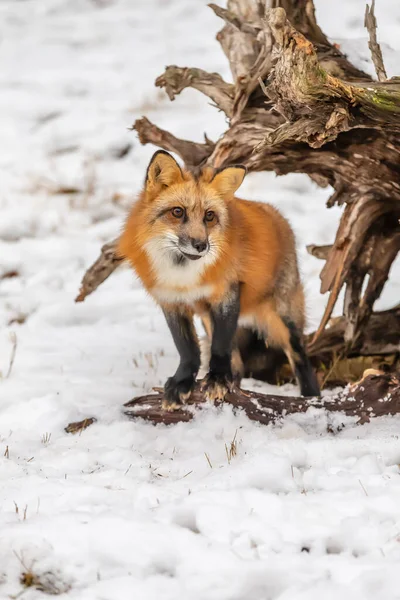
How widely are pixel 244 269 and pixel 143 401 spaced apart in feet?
4.01

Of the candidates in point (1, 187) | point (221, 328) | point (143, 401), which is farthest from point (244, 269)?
point (1, 187)

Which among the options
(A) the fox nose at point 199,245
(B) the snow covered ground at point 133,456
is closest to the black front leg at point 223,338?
(B) the snow covered ground at point 133,456

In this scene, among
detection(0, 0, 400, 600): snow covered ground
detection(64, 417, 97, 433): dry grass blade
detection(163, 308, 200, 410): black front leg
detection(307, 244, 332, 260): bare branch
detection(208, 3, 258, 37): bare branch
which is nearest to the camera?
detection(0, 0, 400, 600): snow covered ground

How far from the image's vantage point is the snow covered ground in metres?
2.97

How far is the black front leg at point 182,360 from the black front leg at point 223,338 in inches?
5.6

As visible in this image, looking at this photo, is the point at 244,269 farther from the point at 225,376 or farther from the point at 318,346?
the point at 318,346

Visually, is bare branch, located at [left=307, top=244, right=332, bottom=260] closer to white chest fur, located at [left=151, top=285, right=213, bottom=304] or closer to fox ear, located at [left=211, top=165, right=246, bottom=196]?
fox ear, located at [left=211, top=165, right=246, bottom=196]

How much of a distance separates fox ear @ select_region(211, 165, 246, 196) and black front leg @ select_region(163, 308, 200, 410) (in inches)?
37.2

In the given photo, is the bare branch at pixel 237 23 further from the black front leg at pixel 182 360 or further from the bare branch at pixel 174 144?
the black front leg at pixel 182 360

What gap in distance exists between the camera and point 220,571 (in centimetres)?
293

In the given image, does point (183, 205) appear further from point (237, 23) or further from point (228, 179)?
point (237, 23)

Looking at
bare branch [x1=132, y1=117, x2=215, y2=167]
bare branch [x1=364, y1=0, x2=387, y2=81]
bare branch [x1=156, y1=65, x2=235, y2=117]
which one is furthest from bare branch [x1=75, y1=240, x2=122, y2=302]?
bare branch [x1=364, y1=0, x2=387, y2=81]

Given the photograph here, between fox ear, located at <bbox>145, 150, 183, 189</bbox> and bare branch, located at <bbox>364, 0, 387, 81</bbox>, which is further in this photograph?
bare branch, located at <bbox>364, 0, 387, 81</bbox>

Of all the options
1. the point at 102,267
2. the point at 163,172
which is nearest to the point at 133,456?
the point at 163,172
